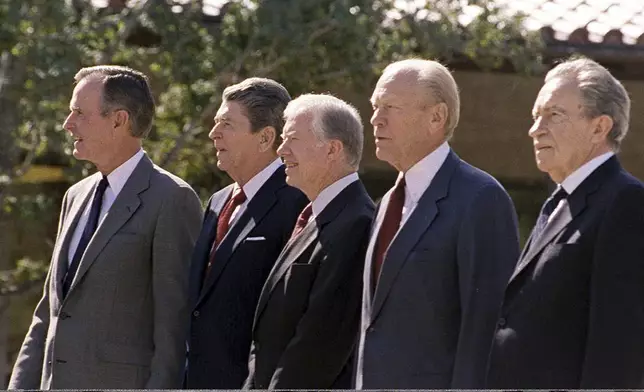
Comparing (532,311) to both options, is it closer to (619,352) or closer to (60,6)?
(619,352)

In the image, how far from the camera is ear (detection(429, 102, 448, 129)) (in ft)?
16.5

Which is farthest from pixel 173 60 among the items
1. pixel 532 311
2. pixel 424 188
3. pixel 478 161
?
pixel 532 311

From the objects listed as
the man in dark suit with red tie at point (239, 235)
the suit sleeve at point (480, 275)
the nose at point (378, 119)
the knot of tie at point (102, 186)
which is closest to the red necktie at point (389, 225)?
the nose at point (378, 119)

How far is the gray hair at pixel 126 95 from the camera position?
19.2 feet

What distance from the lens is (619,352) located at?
4.27 m

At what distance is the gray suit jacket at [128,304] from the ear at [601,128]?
5.96ft

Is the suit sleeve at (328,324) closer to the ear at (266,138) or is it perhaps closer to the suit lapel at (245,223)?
the suit lapel at (245,223)

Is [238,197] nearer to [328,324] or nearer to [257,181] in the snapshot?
[257,181]

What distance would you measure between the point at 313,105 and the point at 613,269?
1527 mm

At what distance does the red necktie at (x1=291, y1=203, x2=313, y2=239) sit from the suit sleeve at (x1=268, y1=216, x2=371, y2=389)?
0.23m

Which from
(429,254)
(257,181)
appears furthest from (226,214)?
(429,254)

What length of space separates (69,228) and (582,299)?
2.29 meters

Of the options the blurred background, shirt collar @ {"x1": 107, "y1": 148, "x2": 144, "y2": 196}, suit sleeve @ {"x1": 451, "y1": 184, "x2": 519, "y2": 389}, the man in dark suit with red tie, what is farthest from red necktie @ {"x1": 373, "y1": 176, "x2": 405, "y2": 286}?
the blurred background

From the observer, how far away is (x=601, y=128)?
4.57 meters
